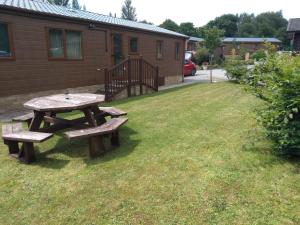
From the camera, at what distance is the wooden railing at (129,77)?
9.07 m

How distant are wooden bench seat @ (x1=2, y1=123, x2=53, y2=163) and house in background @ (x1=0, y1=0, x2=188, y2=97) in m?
3.82

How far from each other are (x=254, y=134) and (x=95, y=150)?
110 inches

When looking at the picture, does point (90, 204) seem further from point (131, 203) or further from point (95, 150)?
point (95, 150)

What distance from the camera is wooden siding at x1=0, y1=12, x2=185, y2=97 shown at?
23.9 feet

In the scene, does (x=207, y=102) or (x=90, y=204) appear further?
(x=207, y=102)

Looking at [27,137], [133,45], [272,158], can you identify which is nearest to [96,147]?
[27,137]

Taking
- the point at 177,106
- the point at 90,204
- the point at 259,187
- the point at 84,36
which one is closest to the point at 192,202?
the point at 259,187

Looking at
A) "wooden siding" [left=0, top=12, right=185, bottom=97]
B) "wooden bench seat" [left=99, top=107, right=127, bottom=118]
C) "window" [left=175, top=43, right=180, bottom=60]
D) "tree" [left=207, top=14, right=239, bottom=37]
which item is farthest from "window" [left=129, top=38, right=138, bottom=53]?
"tree" [left=207, top=14, right=239, bottom=37]

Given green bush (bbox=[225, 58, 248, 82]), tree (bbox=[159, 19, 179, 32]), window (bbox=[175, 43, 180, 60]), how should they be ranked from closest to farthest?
1. green bush (bbox=[225, 58, 248, 82])
2. window (bbox=[175, 43, 180, 60])
3. tree (bbox=[159, 19, 179, 32])

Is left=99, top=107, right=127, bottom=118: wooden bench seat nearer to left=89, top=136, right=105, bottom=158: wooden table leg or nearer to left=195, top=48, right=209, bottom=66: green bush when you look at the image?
left=89, top=136, right=105, bottom=158: wooden table leg

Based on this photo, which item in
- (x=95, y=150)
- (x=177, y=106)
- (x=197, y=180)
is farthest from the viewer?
(x=177, y=106)

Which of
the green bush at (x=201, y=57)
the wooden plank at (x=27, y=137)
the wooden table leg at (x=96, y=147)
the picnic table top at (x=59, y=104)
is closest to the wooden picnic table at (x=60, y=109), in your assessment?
the picnic table top at (x=59, y=104)

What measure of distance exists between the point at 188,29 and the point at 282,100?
6521cm

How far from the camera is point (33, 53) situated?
25.6ft
